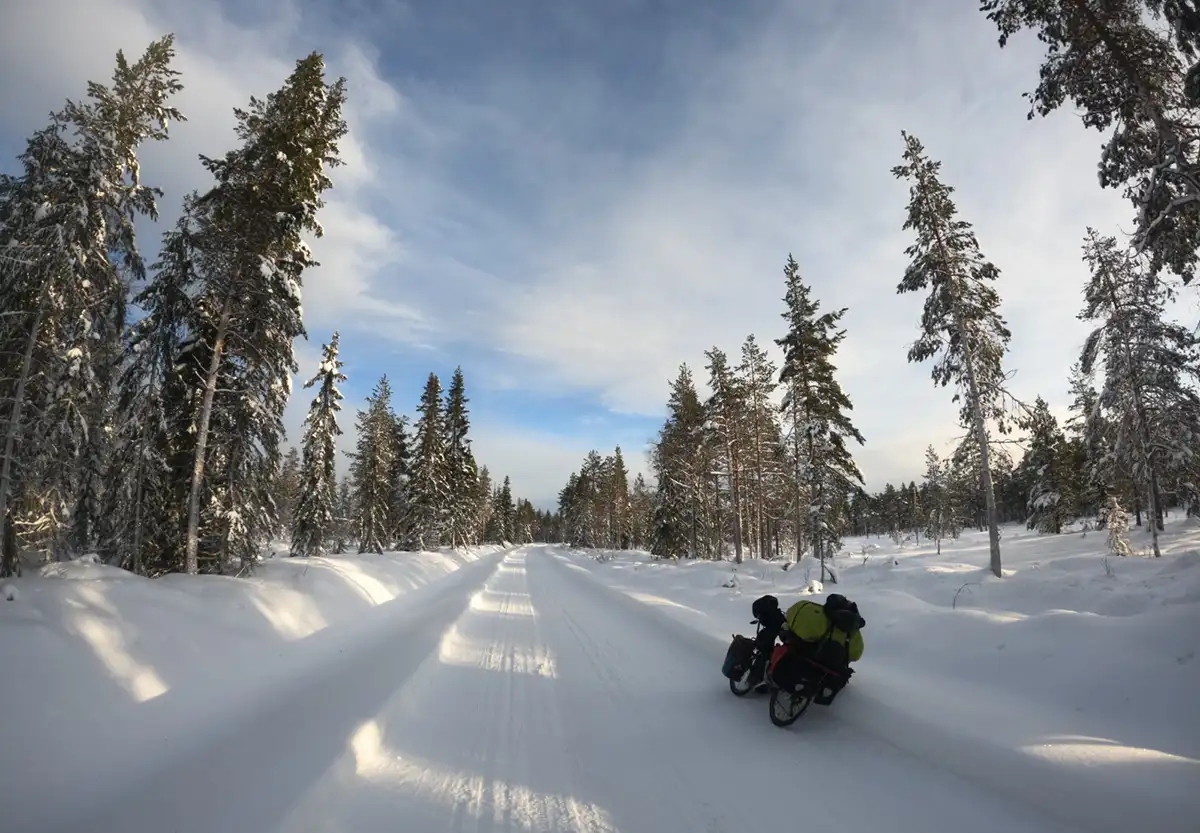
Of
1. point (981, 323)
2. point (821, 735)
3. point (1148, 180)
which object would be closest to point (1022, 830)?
point (821, 735)

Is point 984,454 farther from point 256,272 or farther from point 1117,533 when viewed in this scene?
point 256,272

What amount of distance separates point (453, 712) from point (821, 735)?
12.9 feet

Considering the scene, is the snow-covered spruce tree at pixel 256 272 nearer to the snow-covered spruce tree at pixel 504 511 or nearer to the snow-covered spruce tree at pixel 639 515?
the snow-covered spruce tree at pixel 639 515

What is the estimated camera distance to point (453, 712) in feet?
18.2

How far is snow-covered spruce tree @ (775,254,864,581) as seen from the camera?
2111 cm

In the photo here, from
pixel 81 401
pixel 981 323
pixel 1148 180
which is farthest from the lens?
pixel 981 323

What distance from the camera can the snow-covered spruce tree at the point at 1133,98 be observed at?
8.44 m

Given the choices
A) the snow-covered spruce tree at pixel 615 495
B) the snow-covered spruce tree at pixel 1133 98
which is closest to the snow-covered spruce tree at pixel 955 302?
the snow-covered spruce tree at pixel 1133 98

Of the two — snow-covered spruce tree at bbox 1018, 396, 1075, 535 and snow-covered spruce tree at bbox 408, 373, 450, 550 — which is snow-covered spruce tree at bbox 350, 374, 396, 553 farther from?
snow-covered spruce tree at bbox 1018, 396, 1075, 535

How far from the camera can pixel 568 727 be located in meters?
5.11

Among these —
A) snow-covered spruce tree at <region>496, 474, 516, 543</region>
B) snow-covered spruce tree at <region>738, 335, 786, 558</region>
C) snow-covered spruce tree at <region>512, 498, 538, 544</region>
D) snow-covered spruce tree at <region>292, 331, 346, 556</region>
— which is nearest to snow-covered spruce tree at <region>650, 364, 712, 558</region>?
snow-covered spruce tree at <region>738, 335, 786, 558</region>

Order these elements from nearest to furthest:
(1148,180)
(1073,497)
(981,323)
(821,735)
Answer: (821,735)
(1148,180)
(981,323)
(1073,497)

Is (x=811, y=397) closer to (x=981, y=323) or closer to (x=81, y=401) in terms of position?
(x=981, y=323)

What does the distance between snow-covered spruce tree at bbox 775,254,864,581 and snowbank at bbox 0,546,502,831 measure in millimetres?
18044
